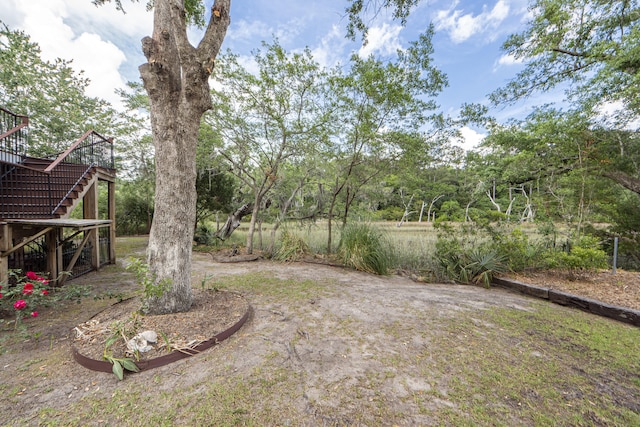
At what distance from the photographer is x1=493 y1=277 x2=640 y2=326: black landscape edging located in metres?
2.77

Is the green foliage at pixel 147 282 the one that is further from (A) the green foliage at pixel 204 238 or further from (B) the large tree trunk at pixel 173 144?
A: (A) the green foliage at pixel 204 238

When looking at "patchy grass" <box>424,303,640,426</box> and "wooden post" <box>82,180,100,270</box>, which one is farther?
"wooden post" <box>82,180,100,270</box>

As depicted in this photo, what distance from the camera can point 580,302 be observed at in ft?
10.5

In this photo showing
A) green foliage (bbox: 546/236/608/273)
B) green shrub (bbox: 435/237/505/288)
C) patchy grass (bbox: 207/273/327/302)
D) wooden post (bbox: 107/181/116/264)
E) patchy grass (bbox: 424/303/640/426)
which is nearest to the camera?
patchy grass (bbox: 424/303/640/426)

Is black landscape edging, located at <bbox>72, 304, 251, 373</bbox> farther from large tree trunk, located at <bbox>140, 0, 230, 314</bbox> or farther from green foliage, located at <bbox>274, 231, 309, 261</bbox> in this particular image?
green foliage, located at <bbox>274, 231, 309, 261</bbox>

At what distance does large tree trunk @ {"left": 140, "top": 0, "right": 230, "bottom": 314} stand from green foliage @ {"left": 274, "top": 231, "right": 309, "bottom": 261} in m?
3.81

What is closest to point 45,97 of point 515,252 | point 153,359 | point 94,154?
point 94,154

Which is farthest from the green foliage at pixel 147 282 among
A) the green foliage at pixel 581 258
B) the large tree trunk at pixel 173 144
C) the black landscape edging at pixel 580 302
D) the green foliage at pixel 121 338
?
the green foliage at pixel 581 258

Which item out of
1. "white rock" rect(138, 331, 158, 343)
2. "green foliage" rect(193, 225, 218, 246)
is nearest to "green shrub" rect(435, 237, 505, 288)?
"white rock" rect(138, 331, 158, 343)

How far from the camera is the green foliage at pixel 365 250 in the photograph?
5.24 metres

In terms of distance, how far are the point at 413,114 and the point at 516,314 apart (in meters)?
4.37

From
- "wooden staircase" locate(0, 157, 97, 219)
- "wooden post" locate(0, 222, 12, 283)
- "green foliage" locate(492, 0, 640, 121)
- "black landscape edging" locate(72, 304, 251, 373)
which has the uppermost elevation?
"green foliage" locate(492, 0, 640, 121)

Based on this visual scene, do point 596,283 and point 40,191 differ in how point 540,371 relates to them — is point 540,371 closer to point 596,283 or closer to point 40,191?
point 596,283

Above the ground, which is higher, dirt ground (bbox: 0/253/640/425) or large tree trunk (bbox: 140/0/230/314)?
large tree trunk (bbox: 140/0/230/314)
